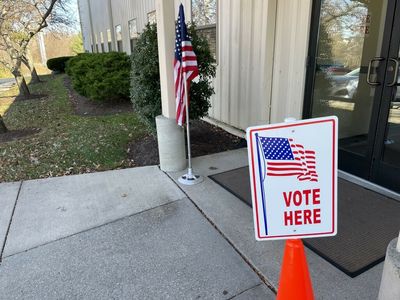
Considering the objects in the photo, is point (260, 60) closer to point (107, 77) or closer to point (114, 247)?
point (114, 247)

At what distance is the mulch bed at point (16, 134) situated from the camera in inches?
219

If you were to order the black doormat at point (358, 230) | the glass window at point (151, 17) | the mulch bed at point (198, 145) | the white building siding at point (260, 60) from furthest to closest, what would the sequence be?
the glass window at point (151, 17), the mulch bed at point (198, 145), the white building siding at point (260, 60), the black doormat at point (358, 230)

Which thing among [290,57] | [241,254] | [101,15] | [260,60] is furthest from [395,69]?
[101,15]

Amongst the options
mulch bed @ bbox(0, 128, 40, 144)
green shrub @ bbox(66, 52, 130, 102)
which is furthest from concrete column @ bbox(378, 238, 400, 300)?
green shrub @ bbox(66, 52, 130, 102)

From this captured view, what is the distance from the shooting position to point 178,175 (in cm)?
385

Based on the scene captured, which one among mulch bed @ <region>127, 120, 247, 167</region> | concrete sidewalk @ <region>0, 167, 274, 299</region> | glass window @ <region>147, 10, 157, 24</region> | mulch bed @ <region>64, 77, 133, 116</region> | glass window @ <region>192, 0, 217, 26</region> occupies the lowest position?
concrete sidewalk @ <region>0, 167, 274, 299</region>

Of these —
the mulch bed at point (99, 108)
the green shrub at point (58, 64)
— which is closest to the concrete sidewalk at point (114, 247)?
the mulch bed at point (99, 108)

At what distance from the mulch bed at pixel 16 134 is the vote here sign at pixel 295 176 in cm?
549

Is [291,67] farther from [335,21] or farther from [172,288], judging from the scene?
[172,288]

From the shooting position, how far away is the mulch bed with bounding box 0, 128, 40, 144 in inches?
219

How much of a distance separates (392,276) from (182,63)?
9.02 feet

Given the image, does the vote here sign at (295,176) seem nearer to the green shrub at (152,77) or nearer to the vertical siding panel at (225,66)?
the green shrub at (152,77)

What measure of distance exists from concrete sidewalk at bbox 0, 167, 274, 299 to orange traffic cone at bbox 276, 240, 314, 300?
0.47 m

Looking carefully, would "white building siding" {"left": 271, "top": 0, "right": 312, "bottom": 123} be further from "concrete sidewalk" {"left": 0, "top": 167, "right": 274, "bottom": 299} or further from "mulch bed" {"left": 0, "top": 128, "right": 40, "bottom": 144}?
"mulch bed" {"left": 0, "top": 128, "right": 40, "bottom": 144}
